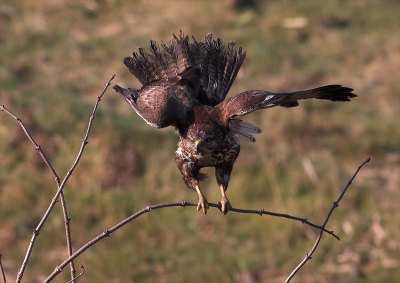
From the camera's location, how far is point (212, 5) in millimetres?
10930

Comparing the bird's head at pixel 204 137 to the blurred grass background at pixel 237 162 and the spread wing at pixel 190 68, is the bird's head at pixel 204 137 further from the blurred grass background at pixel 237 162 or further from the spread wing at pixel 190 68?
the blurred grass background at pixel 237 162

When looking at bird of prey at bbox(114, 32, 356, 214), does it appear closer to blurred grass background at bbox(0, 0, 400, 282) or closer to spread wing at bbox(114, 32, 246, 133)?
spread wing at bbox(114, 32, 246, 133)

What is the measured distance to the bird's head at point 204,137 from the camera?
13.7 ft

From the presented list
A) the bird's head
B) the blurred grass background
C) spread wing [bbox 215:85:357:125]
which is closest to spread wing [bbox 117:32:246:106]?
the bird's head

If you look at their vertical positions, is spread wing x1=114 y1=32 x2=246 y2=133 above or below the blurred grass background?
below

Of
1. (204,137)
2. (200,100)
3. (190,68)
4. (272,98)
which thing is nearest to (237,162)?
(200,100)

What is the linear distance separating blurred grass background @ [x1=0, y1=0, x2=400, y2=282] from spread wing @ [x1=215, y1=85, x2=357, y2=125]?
11.7 feet

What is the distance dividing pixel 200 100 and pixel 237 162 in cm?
320

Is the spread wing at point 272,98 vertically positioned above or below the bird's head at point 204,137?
below

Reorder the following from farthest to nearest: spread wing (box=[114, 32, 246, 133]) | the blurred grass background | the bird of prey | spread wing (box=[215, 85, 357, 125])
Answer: the blurred grass background → spread wing (box=[114, 32, 246, 133]) → the bird of prey → spread wing (box=[215, 85, 357, 125])

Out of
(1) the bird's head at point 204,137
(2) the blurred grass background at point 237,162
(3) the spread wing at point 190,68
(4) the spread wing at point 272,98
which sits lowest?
(4) the spread wing at point 272,98

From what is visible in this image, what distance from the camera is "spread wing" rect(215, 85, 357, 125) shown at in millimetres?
3543

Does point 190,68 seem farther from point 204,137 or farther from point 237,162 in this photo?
point 237,162

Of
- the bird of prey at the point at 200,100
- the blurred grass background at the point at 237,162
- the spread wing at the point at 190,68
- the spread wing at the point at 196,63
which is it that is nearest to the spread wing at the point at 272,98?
the bird of prey at the point at 200,100
